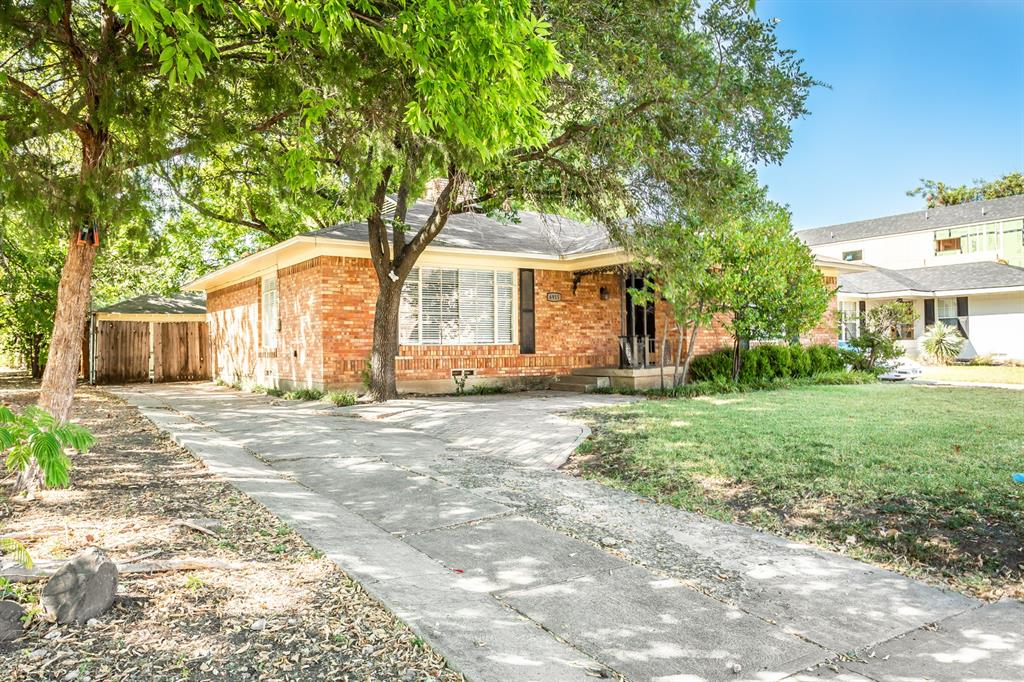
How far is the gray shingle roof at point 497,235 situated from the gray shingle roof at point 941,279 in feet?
48.6

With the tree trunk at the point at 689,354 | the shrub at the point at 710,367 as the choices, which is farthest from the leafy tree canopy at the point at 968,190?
the tree trunk at the point at 689,354

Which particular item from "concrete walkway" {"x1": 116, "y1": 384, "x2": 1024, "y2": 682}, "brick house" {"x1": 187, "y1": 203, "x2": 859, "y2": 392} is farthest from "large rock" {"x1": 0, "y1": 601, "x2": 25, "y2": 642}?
"brick house" {"x1": 187, "y1": 203, "x2": 859, "y2": 392}

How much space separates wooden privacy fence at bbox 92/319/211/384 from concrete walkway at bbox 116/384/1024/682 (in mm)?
16936

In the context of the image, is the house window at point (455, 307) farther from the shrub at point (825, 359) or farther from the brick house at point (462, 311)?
the shrub at point (825, 359)

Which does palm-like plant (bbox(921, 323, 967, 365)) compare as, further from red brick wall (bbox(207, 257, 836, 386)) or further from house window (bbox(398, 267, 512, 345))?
house window (bbox(398, 267, 512, 345))

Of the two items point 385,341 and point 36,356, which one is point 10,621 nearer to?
point 385,341

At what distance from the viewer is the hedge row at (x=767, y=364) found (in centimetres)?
1537

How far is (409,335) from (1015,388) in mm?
12776

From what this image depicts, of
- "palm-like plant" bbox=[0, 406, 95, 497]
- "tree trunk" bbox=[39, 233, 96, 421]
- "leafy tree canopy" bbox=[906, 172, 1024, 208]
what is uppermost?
"leafy tree canopy" bbox=[906, 172, 1024, 208]

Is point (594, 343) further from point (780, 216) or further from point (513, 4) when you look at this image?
point (513, 4)

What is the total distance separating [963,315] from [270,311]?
27.5m

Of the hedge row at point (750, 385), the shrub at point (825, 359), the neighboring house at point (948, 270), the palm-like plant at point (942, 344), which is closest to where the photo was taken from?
the hedge row at point (750, 385)

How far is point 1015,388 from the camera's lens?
13.8 m

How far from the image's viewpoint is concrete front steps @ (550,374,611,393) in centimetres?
1476
